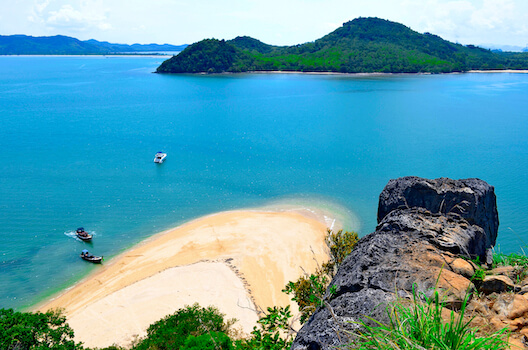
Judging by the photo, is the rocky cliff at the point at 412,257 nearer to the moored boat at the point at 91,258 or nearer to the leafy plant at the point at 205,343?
the leafy plant at the point at 205,343

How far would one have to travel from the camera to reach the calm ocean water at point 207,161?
110 ft

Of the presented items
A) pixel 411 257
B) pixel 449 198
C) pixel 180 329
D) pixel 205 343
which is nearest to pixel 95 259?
pixel 180 329

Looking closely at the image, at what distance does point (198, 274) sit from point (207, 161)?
1172 inches

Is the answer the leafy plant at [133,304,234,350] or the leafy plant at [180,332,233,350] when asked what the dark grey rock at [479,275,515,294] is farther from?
the leafy plant at [133,304,234,350]

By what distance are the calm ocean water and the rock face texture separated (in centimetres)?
2025

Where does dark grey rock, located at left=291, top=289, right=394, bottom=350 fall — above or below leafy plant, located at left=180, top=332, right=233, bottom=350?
above

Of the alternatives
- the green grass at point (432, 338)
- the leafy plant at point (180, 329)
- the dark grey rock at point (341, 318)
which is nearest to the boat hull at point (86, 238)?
the leafy plant at point (180, 329)

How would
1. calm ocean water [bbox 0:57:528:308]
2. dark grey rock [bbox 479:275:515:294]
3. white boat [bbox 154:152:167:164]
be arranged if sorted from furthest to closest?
white boat [bbox 154:152:167:164] < calm ocean water [bbox 0:57:528:308] < dark grey rock [bbox 479:275:515:294]

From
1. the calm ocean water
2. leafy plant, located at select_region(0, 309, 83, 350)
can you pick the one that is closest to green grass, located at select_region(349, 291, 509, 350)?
leafy plant, located at select_region(0, 309, 83, 350)

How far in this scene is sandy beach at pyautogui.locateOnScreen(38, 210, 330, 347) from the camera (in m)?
22.0

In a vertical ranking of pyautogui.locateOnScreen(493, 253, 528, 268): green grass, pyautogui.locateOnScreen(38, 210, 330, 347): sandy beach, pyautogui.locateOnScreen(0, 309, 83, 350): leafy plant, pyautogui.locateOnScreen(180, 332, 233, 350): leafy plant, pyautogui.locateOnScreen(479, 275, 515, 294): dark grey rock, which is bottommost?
pyautogui.locateOnScreen(38, 210, 330, 347): sandy beach

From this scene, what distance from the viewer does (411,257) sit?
9688 millimetres

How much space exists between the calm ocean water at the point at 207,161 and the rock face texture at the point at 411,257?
66.4 ft

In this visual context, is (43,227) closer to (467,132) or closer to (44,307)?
(44,307)
